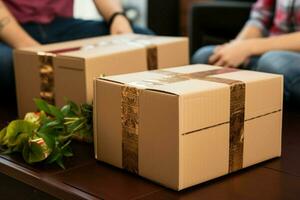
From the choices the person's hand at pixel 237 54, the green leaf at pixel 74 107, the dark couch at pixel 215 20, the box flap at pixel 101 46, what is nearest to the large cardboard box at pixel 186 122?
the green leaf at pixel 74 107

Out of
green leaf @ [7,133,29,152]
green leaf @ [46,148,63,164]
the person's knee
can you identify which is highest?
the person's knee

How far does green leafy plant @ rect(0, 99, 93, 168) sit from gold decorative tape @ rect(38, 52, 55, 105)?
14cm

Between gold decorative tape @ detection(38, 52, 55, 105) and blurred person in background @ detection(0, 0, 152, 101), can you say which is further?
blurred person in background @ detection(0, 0, 152, 101)

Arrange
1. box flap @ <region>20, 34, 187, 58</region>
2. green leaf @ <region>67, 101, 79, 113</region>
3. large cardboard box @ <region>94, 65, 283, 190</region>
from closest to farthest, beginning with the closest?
large cardboard box @ <region>94, 65, 283, 190</region> → green leaf @ <region>67, 101, 79, 113</region> → box flap @ <region>20, 34, 187, 58</region>

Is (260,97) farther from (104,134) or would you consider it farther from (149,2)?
(149,2)

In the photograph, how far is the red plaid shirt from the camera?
5.85 feet

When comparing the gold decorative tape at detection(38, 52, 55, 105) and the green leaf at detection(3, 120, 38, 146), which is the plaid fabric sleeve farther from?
the green leaf at detection(3, 120, 38, 146)

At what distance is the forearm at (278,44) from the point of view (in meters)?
1.63

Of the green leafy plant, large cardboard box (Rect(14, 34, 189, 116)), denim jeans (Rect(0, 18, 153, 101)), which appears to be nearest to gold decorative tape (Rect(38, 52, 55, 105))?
large cardboard box (Rect(14, 34, 189, 116))

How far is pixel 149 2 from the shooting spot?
132 inches

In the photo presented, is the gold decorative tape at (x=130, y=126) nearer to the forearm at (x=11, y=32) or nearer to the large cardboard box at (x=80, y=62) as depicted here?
the large cardboard box at (x=80, y=62)

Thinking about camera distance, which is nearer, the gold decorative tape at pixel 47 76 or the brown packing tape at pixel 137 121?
the brown packing tape at pixel 137 121

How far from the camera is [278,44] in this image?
1.65m

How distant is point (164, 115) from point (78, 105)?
363 millimetres
